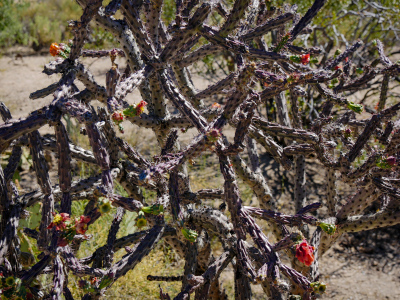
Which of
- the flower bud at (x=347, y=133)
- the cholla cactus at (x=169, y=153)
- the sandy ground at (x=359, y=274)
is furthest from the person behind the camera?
the sandy ground at (x=359, y=274)

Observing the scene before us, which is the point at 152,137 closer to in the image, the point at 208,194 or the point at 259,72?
the point at 208,194

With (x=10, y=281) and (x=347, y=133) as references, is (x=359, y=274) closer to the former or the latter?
(x=347, y=133)

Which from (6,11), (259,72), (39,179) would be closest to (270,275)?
(259,72)

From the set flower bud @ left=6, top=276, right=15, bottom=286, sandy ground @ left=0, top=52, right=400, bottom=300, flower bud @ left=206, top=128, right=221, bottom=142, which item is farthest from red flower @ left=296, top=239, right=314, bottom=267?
sandy ground @ left=0, top=52, right=400, bottom=300

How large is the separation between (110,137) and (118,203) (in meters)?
0.74

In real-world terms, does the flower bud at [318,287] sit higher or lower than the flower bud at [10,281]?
lower

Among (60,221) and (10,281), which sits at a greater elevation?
(60,221)

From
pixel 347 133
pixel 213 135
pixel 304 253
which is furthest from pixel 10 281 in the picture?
pixel 347 133

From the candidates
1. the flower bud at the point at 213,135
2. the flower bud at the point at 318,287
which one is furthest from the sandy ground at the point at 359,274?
the flower bud at the point at 318,287

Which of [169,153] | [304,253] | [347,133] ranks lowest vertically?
[304,253]

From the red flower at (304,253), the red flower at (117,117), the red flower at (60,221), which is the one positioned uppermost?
the red flower at (117,117)

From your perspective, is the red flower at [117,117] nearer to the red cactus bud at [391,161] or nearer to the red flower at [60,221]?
the red flower at [60,221]

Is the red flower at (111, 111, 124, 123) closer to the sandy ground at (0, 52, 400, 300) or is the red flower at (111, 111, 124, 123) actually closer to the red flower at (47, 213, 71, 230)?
the red flower at (47, 213, 71, 230)

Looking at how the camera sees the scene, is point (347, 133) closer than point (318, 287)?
No
